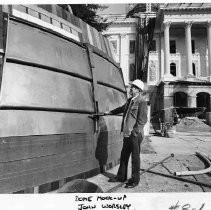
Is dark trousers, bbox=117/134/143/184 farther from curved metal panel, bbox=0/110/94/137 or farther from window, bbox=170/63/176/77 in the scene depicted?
window, bbox=170/63/176/77

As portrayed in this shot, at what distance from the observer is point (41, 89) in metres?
3.20

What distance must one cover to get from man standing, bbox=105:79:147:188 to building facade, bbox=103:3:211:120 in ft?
107

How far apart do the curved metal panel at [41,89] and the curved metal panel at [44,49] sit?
134 millimetres

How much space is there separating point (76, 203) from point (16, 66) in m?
1.73

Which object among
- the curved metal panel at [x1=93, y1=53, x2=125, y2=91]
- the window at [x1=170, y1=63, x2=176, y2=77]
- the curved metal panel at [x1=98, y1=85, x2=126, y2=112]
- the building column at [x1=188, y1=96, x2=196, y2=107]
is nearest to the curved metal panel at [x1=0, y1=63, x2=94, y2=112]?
the curved metal panel at [x1=98, y1=85, x2=126, y2=112]

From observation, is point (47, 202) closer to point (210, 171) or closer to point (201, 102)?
point (210, 171)

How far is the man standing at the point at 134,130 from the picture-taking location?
372 cm

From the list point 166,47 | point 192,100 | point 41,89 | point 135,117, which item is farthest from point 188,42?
point 41,89

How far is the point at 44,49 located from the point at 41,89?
0.57 meters

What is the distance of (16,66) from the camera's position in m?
3.00

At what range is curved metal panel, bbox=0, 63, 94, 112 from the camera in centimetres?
289

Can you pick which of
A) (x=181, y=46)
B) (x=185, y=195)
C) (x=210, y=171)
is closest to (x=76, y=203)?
(x=185, y=195)

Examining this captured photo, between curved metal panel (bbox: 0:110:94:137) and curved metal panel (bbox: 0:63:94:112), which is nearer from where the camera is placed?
curved metal panel (bbox: 0:110:94:137)

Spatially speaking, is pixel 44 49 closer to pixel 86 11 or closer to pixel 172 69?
pixel 86 11
